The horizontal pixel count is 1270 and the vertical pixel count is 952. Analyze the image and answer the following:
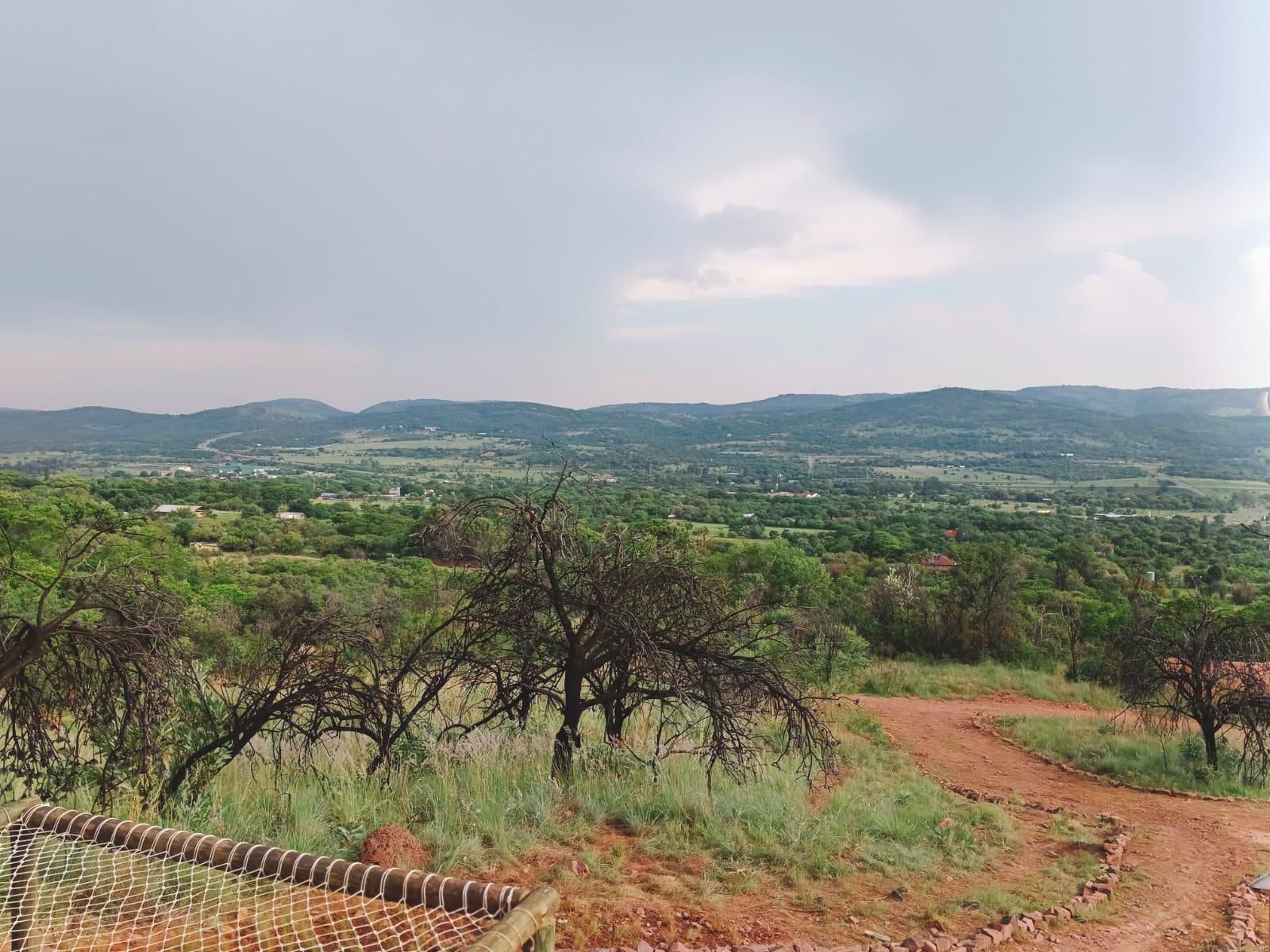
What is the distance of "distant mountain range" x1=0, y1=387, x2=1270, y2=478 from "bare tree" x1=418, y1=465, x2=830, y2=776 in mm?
83931

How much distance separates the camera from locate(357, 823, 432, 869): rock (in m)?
3.96

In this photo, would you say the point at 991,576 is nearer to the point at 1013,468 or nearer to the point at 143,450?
the point at 1013,468

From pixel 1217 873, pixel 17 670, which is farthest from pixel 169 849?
pixel 1217 873

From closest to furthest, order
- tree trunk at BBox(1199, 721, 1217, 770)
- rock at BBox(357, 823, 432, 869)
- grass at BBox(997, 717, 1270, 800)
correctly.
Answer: rock at BBox(357, 823, 432, 869) < grass at BBox(997, 717, 1270, 800) < tree trunk at BBox(1199, 721, 1217, 770)

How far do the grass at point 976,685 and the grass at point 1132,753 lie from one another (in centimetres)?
278

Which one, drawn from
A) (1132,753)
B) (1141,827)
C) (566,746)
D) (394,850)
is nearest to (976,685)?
(1132,753)

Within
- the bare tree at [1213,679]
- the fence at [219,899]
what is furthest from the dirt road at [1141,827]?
the fence at [219,899]

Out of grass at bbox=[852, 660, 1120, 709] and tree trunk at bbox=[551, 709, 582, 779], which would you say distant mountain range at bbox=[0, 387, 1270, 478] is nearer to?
grass at bbox=[852, 660, 1120, 709]

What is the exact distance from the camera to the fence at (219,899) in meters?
2.29

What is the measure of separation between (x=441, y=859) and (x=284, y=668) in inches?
77.5

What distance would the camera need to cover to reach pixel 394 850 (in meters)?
4.05

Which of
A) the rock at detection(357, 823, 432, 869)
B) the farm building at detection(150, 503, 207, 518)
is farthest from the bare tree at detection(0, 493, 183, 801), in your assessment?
the farm building at detection(150, 503, 207, 518)

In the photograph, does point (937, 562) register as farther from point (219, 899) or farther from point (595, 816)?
point (219, 899)

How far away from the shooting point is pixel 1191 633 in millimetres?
10445
